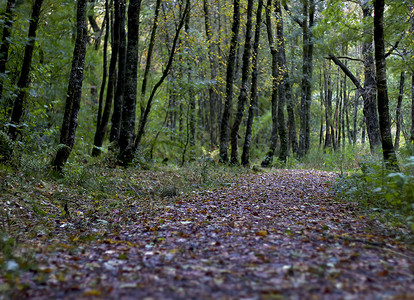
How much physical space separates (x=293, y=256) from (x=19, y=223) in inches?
156

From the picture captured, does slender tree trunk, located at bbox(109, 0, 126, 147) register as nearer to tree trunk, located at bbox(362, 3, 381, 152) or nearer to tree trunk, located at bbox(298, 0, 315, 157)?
tree trunk, located at bbox(298, 0, 315, 157)

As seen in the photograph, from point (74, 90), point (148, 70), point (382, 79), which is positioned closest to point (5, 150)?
point (74, 90)

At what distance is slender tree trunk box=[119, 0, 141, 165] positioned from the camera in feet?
33.9

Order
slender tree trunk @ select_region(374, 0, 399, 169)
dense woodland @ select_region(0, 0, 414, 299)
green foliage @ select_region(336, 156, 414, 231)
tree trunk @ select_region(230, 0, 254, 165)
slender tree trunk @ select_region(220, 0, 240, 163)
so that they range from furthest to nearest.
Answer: slender tree trunk @ select_region(220, 0, 240, 163), tree trunk @ select_region(230, 0, 254, 165), slender tree trunk @ select_region(374, 0, 399, 169), green foliage @ select_region(336, 156, 414, 231), dense woodland @ select_region(0, 0, 414, 299)

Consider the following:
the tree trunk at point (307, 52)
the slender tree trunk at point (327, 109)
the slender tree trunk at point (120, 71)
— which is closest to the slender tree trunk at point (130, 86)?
the slender tree trunk at point (120, 71)

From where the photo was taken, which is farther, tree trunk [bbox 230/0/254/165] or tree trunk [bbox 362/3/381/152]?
tree trunk [bbox 362/3/381/152]

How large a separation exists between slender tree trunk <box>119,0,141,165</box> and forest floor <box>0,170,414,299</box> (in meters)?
4.85

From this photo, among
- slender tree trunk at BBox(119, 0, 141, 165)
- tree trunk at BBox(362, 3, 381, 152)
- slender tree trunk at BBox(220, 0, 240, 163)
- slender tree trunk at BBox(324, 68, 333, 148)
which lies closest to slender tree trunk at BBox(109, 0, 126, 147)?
slender tree trunk at BBox(119, 0, 141, 165)

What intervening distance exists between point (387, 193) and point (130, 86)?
8.64 meters

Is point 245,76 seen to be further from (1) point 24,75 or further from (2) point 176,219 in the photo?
(2) point 176,219

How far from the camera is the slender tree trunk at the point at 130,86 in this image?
10.3m

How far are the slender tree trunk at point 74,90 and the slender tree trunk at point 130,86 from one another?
297cm

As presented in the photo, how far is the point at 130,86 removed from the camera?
10523 mm

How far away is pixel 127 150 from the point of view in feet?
34.3
